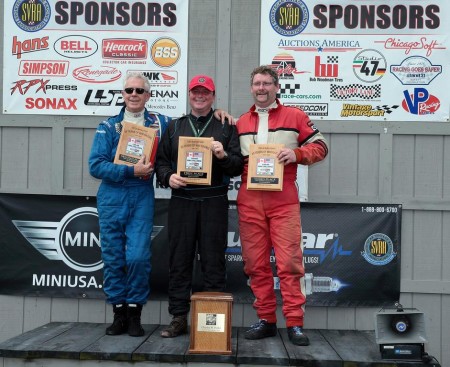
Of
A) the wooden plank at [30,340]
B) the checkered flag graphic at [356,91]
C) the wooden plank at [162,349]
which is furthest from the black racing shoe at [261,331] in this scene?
the checkered flag graphic at [356,91]

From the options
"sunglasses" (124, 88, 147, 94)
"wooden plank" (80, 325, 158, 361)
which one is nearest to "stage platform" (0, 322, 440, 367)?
"wooden plank" (80, 325, 158, 361)

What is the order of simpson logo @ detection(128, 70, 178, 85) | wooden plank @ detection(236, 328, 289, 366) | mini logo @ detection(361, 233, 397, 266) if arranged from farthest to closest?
simpson logo @ detection(128, 70, 178, 85) → mini logo @ detection(361, 233, 397, 266) → wooden plank @ detection(236, 328, 289, 366)

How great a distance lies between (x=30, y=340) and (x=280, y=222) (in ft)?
6.34

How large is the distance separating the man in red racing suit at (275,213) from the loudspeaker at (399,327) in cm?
51

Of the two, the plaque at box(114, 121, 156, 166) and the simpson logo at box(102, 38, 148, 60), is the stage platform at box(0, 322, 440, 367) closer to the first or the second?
the plaque at box(114, 121, 156, 166)

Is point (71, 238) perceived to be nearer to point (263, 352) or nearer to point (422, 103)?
point (263, 352)

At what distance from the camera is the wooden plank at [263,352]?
3.68 metres

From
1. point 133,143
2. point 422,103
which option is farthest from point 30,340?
point 422,103

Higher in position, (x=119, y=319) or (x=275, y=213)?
(x=275, y=213)

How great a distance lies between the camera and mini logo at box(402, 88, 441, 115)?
4.84 meters

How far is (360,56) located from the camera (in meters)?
4.89

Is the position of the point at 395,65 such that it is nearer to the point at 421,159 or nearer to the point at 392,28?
the point at 392,28

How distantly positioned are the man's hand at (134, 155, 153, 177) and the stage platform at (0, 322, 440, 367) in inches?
45.3

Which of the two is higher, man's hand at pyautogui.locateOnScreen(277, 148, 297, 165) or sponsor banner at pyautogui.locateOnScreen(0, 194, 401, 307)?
man's hand at pyautogui.locateOnScreen(277, 148, 297, 165)
